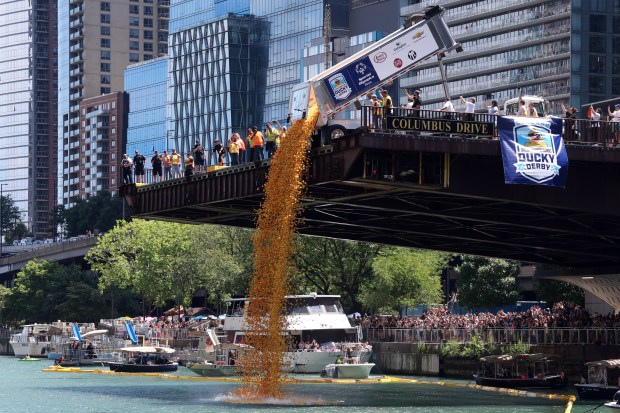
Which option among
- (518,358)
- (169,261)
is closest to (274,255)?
(518,358)

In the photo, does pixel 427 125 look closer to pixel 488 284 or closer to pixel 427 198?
pixel 427 198

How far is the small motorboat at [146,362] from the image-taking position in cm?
10431

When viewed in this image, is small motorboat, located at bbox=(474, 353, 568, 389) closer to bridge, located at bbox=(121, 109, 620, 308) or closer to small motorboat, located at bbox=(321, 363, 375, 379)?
bridge, located at bbox=(121, 109, 620, 308)

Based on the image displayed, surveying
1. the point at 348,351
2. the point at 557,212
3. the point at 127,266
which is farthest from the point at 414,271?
the point at 557,212

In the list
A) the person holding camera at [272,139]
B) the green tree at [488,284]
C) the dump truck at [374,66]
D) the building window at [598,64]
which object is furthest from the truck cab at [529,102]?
the building window at [598,64]

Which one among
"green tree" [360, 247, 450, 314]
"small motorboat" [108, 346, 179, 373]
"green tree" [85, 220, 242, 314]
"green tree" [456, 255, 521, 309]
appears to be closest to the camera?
"small motorboat" [108, 346, 179, 373]

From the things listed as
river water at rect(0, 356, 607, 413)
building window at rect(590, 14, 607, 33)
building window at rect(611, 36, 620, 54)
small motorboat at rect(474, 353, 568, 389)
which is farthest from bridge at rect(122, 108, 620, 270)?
building window at rect(611, 36, 620, 54)

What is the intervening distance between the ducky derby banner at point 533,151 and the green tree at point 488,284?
2314 inches

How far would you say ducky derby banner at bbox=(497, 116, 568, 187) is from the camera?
60.7 meters

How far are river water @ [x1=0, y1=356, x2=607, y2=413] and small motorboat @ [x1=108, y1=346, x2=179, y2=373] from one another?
7625 mm

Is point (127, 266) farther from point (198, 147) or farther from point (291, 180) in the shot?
point (291, 180)

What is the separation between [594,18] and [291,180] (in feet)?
370

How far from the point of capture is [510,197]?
62.0 meters

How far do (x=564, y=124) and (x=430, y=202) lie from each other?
26.9 feet
